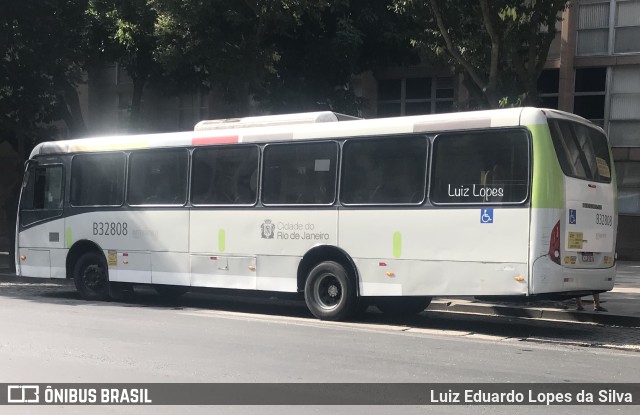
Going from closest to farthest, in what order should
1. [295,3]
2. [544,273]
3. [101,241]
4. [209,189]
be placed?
[544,273] < [209,189] < [101,241] < [295,3]

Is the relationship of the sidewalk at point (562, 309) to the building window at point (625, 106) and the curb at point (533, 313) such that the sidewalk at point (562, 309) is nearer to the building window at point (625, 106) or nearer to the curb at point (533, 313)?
the curb at point (533, 313)

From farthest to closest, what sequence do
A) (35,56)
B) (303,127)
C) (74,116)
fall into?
1. (74,116)
2. (35,56)
3. (303,127)

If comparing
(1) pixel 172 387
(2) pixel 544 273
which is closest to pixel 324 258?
(2) pixel 544 273

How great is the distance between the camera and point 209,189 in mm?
15578

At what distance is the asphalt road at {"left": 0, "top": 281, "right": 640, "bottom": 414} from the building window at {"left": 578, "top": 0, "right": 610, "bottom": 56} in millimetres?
17755

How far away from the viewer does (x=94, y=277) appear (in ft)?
57.2

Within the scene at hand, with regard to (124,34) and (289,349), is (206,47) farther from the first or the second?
(289,349)

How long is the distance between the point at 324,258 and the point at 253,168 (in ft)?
6.59

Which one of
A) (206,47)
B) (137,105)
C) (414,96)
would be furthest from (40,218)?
(414,96)

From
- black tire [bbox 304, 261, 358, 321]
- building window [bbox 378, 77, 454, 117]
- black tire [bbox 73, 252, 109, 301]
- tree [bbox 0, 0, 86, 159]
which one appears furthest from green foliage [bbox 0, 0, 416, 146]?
black tire [bbox 304, 261, 358, 321]

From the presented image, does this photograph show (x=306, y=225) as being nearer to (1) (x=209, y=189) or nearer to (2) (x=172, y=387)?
(1) (x=209, y=189)

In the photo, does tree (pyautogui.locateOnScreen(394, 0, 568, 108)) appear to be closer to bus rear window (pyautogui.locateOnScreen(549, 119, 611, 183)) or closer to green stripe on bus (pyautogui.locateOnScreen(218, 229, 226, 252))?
bus rear window (pyautogui.locateOnScreen(549, 119, 611, 183))

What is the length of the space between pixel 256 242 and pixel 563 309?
5.12 meters

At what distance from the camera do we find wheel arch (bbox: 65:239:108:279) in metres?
17.6
